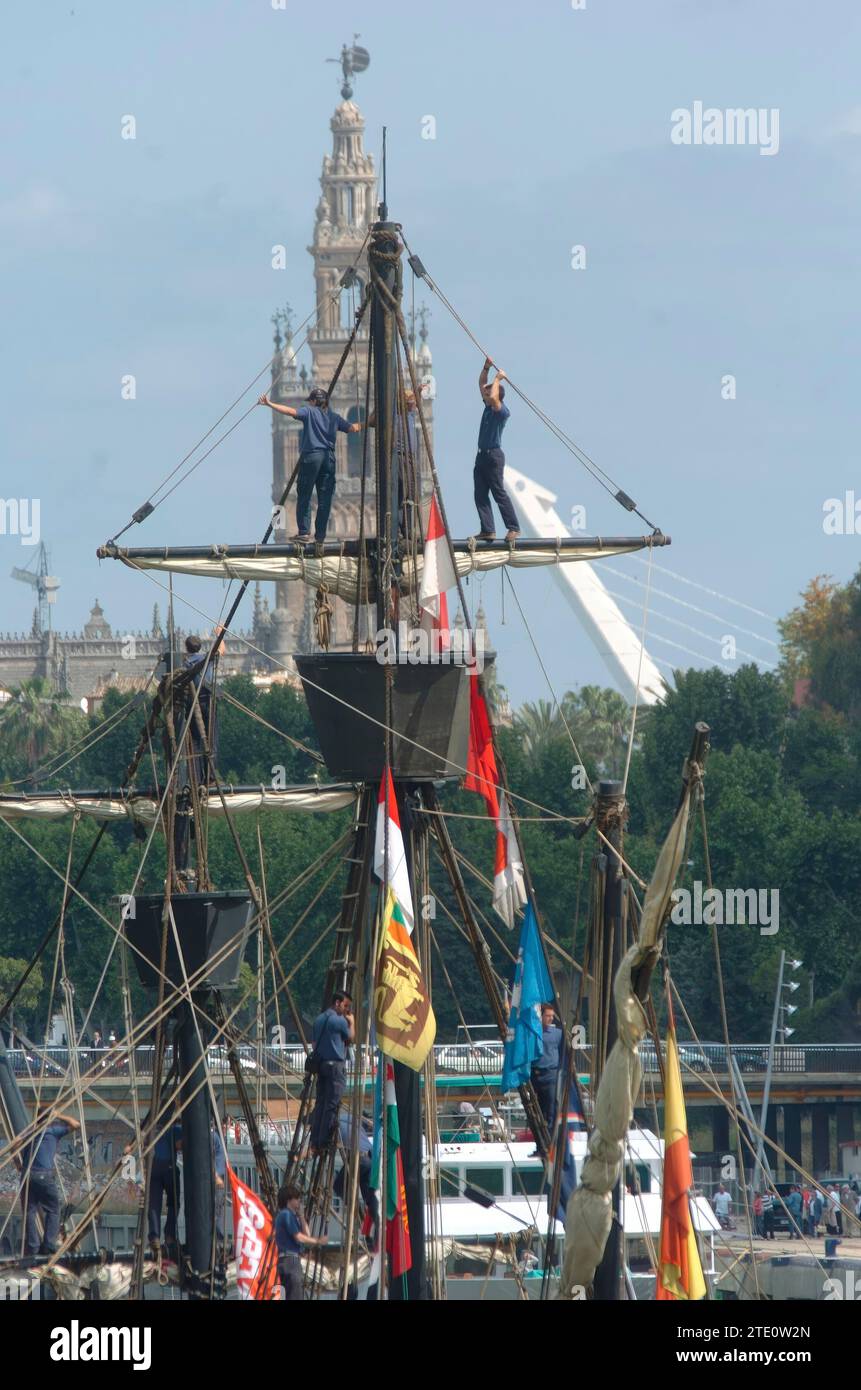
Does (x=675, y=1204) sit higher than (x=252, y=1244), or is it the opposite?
(x=675, y=1204)

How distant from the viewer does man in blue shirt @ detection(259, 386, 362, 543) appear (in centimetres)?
3291

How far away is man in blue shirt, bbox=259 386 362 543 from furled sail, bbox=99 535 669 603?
38 cm

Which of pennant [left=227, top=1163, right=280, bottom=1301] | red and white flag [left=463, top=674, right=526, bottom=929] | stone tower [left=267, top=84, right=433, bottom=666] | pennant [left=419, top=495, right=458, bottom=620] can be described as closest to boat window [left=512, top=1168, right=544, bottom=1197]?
red and white flag [left=463, top=674, right=526, bottom=929]

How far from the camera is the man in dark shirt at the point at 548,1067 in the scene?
31266 mm

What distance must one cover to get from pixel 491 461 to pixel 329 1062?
6.88 m

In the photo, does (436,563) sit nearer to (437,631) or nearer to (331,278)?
(437,631)

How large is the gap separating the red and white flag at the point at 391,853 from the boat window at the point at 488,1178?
18.4m

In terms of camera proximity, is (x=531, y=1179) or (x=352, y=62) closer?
(x=531, y=1179)

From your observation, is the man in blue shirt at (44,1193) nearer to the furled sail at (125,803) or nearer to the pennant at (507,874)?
the pennant at (507,874)

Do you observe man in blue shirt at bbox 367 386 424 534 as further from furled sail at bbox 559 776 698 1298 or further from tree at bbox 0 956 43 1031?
tree at bbox 0 956 43 1031

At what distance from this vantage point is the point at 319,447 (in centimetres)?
3309

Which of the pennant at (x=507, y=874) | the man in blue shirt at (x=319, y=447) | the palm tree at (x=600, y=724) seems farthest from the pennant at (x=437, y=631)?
the palm tree at (x=600, y=724)

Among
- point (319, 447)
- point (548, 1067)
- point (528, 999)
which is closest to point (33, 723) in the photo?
point (319, 447)
